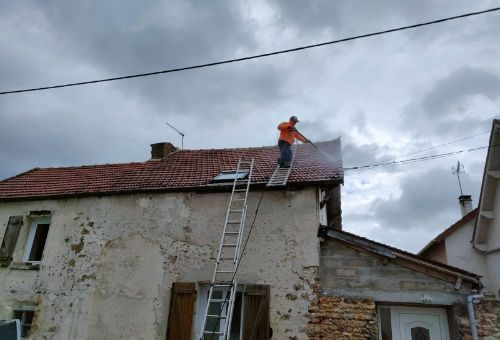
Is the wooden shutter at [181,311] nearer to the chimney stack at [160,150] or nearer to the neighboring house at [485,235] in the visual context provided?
the chimney stack at [160,150]

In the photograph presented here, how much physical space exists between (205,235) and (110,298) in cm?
250

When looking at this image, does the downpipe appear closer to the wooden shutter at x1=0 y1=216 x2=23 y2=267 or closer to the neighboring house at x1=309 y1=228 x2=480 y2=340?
the neighboring house at x1=309 y1=228 x2=480 y2=340

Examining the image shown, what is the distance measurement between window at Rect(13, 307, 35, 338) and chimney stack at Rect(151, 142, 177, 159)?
5.39 m

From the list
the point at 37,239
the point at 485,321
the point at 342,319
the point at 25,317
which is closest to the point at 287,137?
the point at 342,319

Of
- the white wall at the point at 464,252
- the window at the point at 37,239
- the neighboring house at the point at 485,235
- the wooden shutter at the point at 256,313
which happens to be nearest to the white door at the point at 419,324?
the wooden shutter at the point at 256,313

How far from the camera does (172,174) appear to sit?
9.76 metres

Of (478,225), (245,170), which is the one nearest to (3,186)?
(245,170)

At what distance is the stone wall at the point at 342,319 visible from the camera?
648 cm

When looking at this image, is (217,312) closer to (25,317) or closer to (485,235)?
(25,317)

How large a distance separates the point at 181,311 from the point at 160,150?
597 cm

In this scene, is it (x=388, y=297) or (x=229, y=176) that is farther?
(x=229, y=176)

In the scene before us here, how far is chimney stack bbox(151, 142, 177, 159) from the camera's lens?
11.8 m

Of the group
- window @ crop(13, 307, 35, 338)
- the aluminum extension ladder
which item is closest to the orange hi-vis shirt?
the aluminum extension ladder

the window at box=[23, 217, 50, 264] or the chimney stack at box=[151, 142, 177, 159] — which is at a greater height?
the chimney stack at box=[151, 142, 177, 159]
